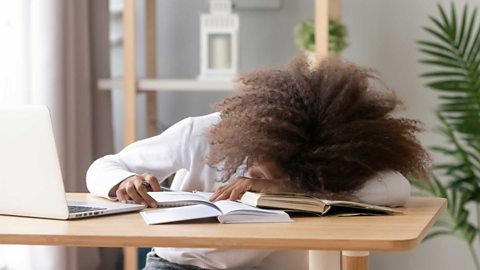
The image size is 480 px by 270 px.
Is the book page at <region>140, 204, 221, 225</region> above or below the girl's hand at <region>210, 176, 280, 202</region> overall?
below

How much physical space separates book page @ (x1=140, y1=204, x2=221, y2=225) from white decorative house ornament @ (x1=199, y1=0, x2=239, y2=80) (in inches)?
62.9

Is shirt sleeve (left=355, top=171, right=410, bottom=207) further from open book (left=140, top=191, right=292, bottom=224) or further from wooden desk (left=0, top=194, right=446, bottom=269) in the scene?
open book (left=140, top=191, right=292, bottom=224)

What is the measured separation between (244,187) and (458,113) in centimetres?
174

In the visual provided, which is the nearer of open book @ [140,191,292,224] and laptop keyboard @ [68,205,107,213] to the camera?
open book @ [140,191,292,224]

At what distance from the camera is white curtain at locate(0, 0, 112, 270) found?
A: 3.14 meters

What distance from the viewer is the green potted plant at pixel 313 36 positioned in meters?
3.15

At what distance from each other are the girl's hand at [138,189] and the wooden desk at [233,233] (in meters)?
0.13

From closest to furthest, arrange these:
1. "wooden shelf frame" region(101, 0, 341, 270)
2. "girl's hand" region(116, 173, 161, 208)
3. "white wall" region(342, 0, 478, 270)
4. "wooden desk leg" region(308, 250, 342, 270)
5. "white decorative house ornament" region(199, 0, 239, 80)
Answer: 1. "wooden desk leg" region(308, 250, 342, 270)
2. "girl's hand" region(116, 173, 161, 208)
3. "wooden shelf frame" region(101, 0, 341, 270)
4. "white decorative house ornament" region(199, 0, 239, 80)
5. "white wall" region(342, 0, 478, 270)

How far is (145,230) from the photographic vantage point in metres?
1.57

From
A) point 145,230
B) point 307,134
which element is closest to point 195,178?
point 307,134

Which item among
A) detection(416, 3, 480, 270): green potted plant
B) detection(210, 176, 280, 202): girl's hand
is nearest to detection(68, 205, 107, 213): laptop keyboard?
detection(210, 176, 280, 202): girl's hand

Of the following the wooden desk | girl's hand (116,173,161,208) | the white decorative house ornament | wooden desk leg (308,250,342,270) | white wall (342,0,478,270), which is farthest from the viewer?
white wall (342,0,478,270)

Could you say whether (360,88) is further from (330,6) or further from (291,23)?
(291,23)

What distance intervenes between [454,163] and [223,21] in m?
0.96
